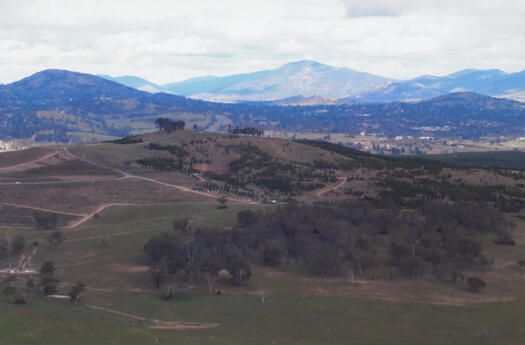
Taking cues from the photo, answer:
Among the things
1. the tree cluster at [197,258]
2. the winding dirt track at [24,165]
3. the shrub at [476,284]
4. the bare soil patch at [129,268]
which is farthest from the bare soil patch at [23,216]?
the shrub at [476,284]

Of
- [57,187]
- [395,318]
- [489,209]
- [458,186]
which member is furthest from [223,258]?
[458,186]

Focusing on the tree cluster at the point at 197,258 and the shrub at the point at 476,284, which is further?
the tree cluster at the point at 197,258

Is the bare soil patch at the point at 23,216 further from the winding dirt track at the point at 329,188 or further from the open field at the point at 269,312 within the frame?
the winding dirt track at the point at 329,188

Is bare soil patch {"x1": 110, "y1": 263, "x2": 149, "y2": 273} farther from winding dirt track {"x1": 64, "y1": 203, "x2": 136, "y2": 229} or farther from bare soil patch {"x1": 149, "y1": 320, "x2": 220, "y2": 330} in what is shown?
winding dirt track {"x1": 64, "y1": 203, "x2": 136, "y2": 229}

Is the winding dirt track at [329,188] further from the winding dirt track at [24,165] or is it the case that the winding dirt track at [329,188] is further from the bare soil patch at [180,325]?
the bare soil patch at [180,325]

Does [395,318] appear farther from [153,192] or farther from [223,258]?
[153,192]

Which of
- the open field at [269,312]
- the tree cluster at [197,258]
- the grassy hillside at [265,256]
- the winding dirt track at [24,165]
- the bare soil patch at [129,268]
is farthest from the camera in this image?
the winding dirt track at [24,165]

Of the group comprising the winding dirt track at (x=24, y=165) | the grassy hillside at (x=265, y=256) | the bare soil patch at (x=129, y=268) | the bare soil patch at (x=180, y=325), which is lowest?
the bare soil patch at (x=129, y=268)

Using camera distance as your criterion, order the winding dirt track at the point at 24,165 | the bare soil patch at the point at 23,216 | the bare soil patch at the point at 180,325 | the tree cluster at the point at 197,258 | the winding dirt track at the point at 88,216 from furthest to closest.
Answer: the winding dirt track at the point at 24,165, the winding dirt track at the point at 88,216, the bare soil patch at the point at 23,216, the tree cluster at the point at 197,258, the bare soil patch at the point at 180,325

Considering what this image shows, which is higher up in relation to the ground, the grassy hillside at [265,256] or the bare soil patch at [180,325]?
the grassy hillside at [265,256]

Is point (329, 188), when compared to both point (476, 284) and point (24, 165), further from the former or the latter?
point (24, 165)

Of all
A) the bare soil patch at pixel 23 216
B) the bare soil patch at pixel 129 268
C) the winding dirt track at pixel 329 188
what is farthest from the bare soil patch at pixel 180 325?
the winding dirt track at pixel 329 188

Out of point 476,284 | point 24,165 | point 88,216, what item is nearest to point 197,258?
point 476,284
